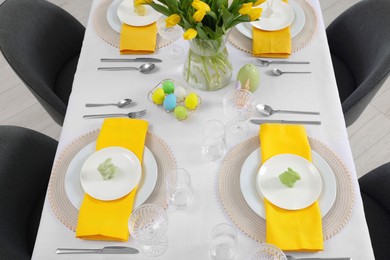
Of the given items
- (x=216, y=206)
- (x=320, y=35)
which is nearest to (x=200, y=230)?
(x=216, y=206)

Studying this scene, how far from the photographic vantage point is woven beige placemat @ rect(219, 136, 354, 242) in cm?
98

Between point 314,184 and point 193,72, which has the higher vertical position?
point 193,72

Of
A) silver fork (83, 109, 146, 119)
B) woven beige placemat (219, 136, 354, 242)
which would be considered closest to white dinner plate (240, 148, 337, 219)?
woven beige placemat (219, 136, 354, 242)

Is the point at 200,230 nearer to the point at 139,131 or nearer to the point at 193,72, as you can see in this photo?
the point at 139,131

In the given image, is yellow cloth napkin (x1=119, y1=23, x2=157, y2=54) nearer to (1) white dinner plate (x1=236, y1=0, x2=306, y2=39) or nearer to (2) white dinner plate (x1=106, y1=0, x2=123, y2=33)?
(2) white dinner plate (x1=106, y1=0, x2=123, y2=33)

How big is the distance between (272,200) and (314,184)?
0.13 m

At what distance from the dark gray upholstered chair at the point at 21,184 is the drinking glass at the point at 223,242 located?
621 millimetres

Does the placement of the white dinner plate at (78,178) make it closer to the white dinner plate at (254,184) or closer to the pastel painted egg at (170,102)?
the pastel painted egg at (170,102)

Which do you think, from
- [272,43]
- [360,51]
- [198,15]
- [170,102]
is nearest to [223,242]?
[170,102]

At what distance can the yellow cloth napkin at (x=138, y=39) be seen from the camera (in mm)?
1332

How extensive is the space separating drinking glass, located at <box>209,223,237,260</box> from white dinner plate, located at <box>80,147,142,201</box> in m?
0.26

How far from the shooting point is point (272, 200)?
0.99 m

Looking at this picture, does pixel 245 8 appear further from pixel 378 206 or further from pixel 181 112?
pixel 378 206

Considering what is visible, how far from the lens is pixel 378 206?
1.38 m
